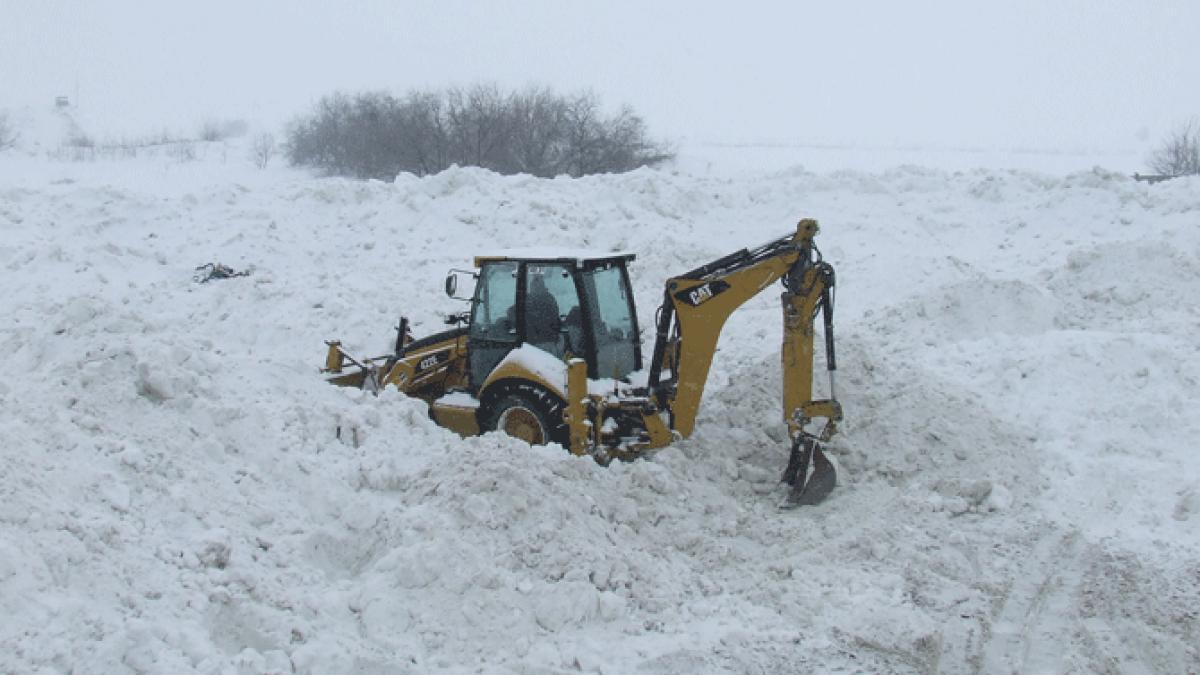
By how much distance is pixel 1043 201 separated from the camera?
53.0 feet

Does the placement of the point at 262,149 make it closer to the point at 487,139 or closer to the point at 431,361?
the point at 487,139

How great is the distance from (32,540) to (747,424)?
6096mm

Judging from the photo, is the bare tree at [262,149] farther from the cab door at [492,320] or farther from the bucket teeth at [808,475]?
the bucket teeth at [808,475]

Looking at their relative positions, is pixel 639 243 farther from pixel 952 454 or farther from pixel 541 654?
pixel 541 654

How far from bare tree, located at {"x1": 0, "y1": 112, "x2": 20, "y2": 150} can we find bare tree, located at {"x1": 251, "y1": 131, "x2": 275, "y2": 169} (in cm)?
679

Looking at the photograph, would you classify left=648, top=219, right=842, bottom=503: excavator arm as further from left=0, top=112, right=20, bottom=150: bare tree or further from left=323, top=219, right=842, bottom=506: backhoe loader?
left=0, top=112, right=20, bottom=150: bare tree

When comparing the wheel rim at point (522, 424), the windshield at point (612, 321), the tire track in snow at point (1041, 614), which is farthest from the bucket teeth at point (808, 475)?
the wheel rim at point (522, 424)

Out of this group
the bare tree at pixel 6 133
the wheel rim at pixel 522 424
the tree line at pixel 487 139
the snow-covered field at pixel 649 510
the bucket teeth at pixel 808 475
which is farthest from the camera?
the bare tree at pixel 6 133

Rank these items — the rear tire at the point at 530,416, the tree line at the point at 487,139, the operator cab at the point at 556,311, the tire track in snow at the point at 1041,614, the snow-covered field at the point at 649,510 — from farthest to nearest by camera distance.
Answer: the tree line at the point at 487,139, the operator cab at the point at 556,311, the rear tire at the point at 530,416, the tire track in snow at the point at 1041,614, the snow-covered field at the point at 649,510

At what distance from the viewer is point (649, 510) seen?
7480 millimetres

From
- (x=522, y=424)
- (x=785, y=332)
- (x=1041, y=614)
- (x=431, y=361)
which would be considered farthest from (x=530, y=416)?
(x=1041, y=614)

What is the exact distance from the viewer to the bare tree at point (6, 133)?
3198cm

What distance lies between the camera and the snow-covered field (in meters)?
5.35

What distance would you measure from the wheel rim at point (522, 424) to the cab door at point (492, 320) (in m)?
0.65
